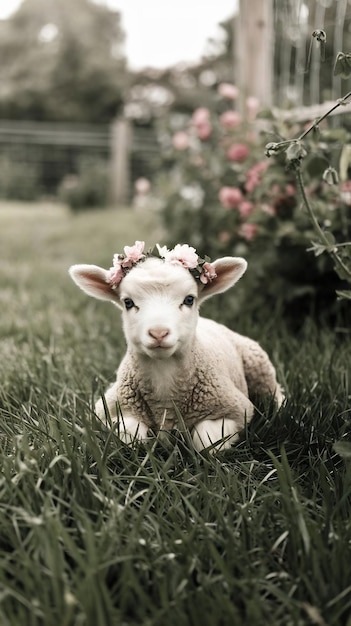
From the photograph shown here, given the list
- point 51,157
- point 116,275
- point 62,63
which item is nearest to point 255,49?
point 116,275

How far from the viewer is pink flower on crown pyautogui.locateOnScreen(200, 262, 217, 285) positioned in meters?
2.08

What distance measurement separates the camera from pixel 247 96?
5.05m

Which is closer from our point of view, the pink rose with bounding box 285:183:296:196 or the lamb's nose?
the lamb's nose

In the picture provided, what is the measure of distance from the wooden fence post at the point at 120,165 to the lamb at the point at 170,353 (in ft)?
35.1

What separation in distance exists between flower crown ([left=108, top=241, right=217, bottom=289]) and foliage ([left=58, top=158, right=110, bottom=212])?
33.2 ft

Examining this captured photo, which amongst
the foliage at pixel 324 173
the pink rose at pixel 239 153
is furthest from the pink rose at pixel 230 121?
the foliage at pixel 324 173

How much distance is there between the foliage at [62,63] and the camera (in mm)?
26031

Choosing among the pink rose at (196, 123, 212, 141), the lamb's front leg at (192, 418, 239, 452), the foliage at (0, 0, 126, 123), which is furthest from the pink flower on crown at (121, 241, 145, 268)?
the foliage at (0, 0, 126, 123)

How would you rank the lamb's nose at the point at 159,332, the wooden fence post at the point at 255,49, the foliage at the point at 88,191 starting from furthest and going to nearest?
1. the foliage at the point at 88,191
2. the wooden fence post at the point at 255,49
3. the lamb's nose at the point at 159,332

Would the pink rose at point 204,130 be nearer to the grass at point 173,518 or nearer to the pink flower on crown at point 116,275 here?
the grass at point 173,518

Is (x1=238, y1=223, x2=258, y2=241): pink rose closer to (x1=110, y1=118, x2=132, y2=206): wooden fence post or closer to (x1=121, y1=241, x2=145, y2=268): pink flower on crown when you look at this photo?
(x1=121, y1=241, x2=145, y2=268): pink flower on crown

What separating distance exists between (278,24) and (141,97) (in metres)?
22.0

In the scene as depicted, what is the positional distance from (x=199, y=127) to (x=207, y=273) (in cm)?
371

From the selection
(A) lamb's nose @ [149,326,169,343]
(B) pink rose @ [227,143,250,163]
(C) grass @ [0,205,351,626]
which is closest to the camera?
(C) grass @ [0,205,351,626]
